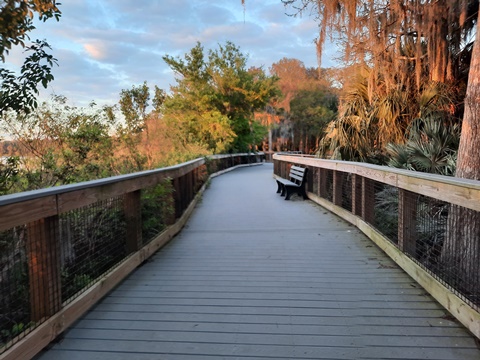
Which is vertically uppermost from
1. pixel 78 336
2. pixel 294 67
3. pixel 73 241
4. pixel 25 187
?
pixel 294 67

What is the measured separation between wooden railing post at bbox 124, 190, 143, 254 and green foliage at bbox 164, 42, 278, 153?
75.5 ft

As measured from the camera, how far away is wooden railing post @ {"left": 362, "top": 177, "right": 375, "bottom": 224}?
571cm

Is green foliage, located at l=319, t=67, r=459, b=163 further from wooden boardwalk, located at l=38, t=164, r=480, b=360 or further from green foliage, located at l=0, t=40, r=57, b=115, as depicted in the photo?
green foliage, located at l=0, t=40, r=57, b=115

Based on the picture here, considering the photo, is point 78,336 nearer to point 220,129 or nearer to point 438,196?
point 438,196

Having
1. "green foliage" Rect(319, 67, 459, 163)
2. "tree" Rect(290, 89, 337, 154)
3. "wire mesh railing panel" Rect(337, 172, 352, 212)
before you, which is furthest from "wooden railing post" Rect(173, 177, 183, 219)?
"tree" Rect(290, 89, 337, 154)

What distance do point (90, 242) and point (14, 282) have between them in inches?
34.4

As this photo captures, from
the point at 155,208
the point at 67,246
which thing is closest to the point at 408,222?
the point at 155,208

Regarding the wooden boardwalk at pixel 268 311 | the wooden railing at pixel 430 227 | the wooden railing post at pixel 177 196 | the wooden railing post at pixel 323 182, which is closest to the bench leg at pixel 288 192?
the wooden railing post at pixel 323 182

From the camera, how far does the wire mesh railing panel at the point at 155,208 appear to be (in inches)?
201

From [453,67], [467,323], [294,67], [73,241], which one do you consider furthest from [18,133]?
[294,67]

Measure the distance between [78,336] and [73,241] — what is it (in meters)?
→ 1.24

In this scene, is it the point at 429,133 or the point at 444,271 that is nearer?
the point at 444,271

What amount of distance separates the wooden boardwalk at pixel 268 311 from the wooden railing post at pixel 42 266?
0.93 feet

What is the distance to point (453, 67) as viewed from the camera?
7.84m
